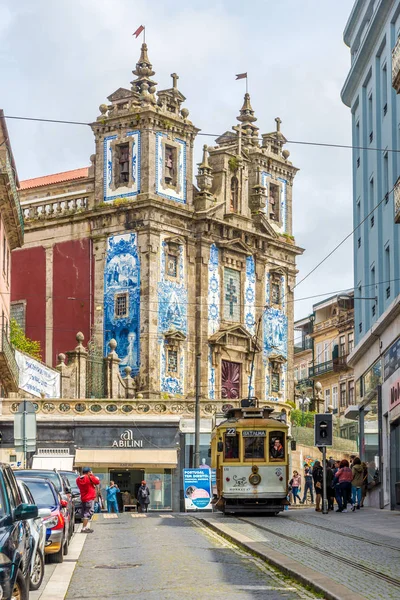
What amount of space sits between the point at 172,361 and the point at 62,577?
4610 cm

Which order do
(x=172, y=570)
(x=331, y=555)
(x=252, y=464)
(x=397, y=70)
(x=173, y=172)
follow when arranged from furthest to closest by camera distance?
(x=173, y=172), (x=252, y=464), (x=397, y=70), (x=331, y=555), (x=172, y=570)

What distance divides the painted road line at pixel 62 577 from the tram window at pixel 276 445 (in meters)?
13.1

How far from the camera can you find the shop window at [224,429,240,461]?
118 ft

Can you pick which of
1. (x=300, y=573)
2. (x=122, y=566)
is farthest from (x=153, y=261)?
(x=300, y=573)

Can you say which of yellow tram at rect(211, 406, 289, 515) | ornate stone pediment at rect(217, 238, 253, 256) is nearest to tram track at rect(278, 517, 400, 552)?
yellow tram at rect(211, 406, 289, 515)

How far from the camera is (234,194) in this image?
229 feet

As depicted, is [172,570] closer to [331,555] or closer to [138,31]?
[331,555]

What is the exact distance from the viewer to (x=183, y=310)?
211 ft

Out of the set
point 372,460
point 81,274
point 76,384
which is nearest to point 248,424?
point 372,460

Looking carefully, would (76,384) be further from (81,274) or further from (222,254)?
(222,254)

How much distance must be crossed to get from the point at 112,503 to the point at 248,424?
399 inches

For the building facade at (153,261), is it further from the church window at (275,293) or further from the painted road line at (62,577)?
the painted road line at (62,577)

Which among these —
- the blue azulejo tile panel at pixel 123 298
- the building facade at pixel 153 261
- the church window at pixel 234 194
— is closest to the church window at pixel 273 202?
the building facade at pixel 153 261

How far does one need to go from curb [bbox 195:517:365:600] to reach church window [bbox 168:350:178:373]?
39408mm
